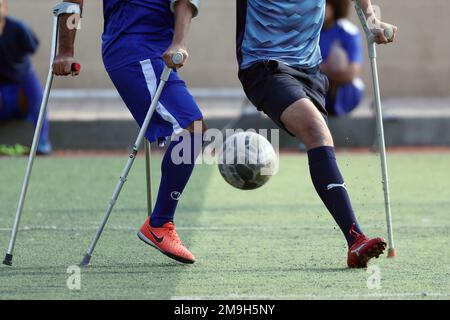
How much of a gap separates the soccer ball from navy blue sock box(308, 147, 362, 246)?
731 mm

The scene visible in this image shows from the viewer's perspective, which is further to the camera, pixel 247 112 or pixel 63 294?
pixel 247 112

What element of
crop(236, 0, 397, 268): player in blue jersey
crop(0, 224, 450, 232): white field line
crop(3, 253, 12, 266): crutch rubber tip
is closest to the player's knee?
crop(236, 0, 397, 268): player in blue jersey

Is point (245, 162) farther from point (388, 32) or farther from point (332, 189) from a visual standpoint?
point (388, 32)

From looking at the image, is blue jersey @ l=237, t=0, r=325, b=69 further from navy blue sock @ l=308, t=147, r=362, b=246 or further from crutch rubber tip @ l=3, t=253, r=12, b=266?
crutch rubber tip @ l=3, t=253, r=12, b=266

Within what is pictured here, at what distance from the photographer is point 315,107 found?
6938 mm

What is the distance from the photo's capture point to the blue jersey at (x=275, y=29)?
706cm

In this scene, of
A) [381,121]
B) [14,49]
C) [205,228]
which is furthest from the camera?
[14,49]

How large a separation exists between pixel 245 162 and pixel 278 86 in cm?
72

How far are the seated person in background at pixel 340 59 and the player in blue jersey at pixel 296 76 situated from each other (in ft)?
24.1

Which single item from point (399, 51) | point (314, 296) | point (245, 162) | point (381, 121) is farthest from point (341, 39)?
point (314, 296)

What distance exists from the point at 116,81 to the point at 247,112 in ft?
27.6

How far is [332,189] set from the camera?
6.73 metres

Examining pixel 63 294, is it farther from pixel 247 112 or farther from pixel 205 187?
pixel 247 112
